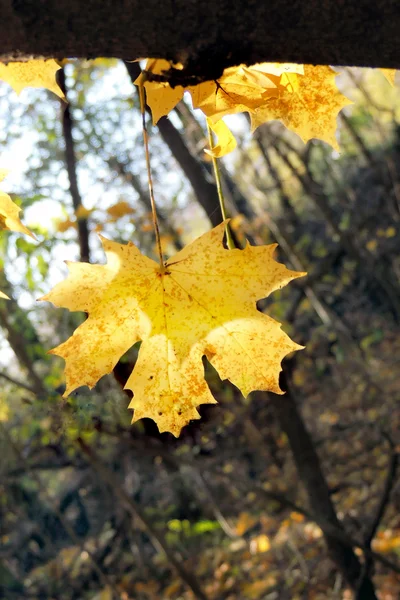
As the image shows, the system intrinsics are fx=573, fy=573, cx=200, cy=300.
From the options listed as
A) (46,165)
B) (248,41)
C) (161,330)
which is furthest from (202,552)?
(248,41)

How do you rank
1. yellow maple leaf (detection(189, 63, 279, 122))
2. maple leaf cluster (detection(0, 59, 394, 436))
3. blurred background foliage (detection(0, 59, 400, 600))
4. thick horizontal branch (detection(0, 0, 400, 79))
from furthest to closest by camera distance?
blurred background foliage (detection(0, 59, 400, 600)) → maple leaf cluster (detection(0, 59, 394, 436)) → yellow maple leaf (detection(189, 63, 279, 122)) → thick horizontal branch (detection(0, 0, 400, 79))

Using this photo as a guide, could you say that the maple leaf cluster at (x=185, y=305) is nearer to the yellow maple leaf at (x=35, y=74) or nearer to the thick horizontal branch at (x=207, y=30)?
the yellow maple leaf at (x=35, y=74)

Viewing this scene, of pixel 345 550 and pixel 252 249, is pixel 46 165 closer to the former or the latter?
pixel 345 550

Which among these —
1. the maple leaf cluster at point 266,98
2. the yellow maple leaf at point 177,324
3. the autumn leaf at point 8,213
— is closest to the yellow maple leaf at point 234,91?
the maple leaf cluster at point 266,98

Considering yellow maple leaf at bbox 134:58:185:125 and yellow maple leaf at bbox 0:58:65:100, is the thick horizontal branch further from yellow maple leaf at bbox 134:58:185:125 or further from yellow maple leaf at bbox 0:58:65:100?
yellow maple leaf at bbox 0:58:65:100

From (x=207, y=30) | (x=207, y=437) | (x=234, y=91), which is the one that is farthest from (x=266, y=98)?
(x=207, y=437)

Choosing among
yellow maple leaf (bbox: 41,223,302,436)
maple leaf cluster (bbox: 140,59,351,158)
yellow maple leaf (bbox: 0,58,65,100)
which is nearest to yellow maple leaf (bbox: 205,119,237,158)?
maple leaf cluster (bbox: 140,59,351,158)

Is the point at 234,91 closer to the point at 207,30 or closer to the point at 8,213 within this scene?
the point at 207,30
